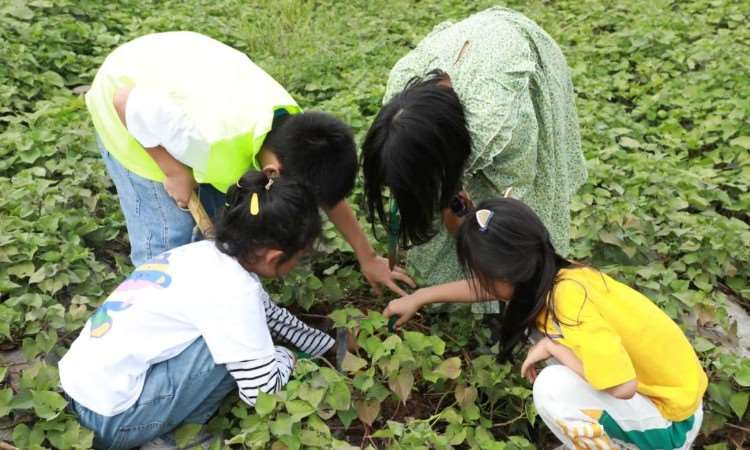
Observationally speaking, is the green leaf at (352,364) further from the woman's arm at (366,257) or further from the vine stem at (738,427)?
the vine stem at (738,427)

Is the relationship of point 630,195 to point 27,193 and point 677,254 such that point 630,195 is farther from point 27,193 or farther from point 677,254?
point 27,193

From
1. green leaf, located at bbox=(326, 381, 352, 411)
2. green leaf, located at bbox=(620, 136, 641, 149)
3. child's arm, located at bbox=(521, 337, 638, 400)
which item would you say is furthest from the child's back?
green leaf, located at bbox=(620, 136, 641, 149)

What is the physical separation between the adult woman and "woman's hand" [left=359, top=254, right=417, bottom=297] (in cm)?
10

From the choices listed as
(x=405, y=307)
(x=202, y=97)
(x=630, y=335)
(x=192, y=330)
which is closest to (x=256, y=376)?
(x=192, y=330)

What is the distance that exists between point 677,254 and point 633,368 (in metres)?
1.29

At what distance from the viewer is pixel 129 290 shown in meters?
2.06

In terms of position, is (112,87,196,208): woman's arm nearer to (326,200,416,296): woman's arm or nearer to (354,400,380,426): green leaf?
(326,200,416,296): woman's arm

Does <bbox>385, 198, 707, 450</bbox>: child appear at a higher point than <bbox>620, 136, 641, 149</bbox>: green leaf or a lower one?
higher

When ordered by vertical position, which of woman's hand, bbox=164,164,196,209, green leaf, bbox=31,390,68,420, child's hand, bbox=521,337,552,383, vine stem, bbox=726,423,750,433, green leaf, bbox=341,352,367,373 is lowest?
vine stem, bbox=726,423,750,433

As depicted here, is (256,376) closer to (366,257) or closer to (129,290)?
(129,290)

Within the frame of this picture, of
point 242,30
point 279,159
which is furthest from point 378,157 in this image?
point 242,30

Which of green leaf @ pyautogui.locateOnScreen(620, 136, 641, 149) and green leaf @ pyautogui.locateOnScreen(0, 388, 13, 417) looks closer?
green leaf @ pyautogui.locateOnScreen(0, 388, 13, 417)

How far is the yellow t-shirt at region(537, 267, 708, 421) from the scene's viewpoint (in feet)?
5.86

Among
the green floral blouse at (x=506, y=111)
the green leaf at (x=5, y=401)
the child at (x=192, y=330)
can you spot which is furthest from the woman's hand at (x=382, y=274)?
the green leaf at (x=5, y=401)
